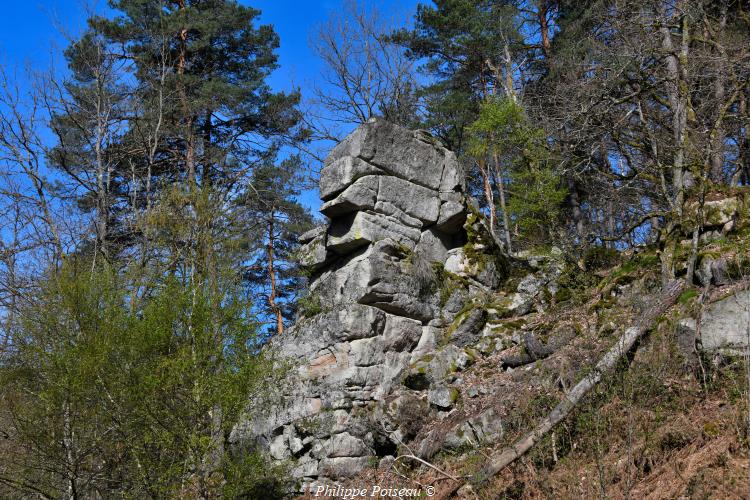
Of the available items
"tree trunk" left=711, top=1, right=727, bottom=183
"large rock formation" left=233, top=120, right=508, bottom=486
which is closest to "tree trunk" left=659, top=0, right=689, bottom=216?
"tree trunk" left=711, top=1, right=727, bottom=183

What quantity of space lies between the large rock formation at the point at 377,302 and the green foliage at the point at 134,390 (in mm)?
1397

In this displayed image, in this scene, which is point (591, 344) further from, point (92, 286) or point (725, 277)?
point (92, 286)

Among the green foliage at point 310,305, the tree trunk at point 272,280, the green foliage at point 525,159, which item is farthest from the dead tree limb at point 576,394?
the tree trunk at point 272,280

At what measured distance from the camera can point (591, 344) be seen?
27.7ft

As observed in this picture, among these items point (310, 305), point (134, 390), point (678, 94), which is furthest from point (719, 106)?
point (134, 390)

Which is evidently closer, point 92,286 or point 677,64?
point 92,286

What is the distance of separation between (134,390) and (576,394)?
5744mm

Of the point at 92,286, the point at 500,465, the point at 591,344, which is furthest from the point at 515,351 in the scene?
the point at 92,286

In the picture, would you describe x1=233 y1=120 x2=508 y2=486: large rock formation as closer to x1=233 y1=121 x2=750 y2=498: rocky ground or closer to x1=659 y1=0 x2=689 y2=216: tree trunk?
x1=233 y1=121 x2=750 y2=498: rocky ground

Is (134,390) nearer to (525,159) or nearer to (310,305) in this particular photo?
(310,305)

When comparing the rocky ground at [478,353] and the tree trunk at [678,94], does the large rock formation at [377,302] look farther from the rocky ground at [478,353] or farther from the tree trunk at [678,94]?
the tree trunk at [678,94]

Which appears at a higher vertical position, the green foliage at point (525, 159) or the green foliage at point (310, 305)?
the green foliage at point (525, 159)

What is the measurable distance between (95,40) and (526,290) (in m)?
12.5

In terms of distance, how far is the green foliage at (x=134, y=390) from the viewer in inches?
321
